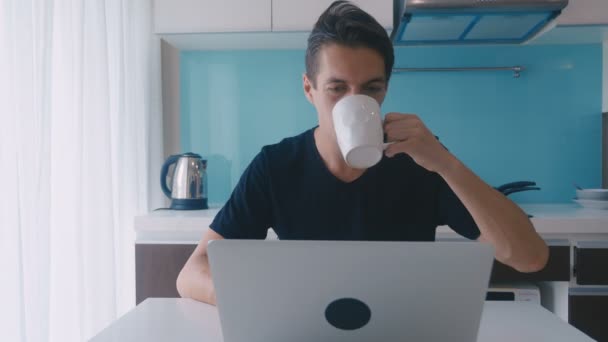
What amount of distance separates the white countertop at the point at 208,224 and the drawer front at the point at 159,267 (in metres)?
0.03

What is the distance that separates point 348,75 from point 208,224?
1.02 meters

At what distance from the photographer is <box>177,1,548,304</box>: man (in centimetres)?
106

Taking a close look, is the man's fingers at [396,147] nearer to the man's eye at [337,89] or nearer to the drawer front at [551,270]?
the man's eye at [337,89]

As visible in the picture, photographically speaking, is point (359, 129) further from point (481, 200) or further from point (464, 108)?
point (464, 108)

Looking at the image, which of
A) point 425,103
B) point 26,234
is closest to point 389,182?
point 26,234

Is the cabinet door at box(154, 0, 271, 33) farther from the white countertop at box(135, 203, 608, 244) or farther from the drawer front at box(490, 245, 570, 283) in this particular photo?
the drawer front at box(490, 245, 570, 283)

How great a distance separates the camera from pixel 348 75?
3.42 ft

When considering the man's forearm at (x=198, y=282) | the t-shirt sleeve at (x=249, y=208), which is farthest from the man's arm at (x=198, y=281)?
the t-shirt sleeve at (x=249, y=208)

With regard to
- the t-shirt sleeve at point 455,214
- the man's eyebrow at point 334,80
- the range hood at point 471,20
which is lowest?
the t-shirt sleeve at point 455,214

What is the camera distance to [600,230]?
5.78 feet

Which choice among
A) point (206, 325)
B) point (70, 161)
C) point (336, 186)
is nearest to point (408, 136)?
point (336, 186)

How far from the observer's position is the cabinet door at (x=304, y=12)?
1.97m

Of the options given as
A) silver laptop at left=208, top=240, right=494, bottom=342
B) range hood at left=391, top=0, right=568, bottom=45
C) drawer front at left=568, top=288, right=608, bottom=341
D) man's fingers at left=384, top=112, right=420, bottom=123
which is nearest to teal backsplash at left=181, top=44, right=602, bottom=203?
range hood at left=391, top=0, right=568, bottom=45

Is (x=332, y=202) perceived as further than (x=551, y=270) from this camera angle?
No
